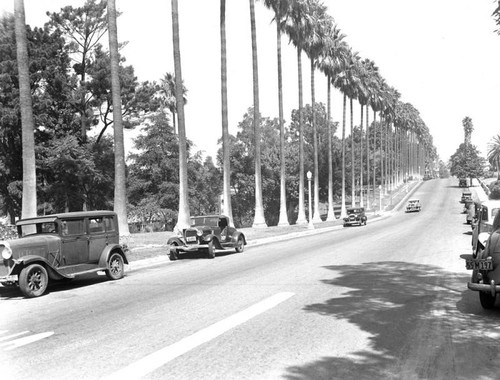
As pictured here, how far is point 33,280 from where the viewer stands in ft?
35.5

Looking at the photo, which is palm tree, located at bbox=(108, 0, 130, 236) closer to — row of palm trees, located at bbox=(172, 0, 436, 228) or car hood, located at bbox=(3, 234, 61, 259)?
row of palm trees, located at bbox=(172, 0, 436, 228)

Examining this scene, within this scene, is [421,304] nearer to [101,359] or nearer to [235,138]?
[101,359]

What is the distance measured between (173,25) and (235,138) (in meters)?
50.3

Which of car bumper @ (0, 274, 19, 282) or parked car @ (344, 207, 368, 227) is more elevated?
car bumper @ (0, 274, 19, 282)

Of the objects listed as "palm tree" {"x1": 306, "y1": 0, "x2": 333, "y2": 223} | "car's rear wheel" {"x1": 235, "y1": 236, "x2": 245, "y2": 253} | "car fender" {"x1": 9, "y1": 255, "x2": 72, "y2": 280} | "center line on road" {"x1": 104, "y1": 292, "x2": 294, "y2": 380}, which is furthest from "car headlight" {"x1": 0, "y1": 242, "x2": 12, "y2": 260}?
"palm tree" {"x1": 306, "y1": 0, "x2": 333, "y2": 223}

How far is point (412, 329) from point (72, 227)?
8.35 m

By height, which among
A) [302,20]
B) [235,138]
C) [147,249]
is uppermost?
[302,20]

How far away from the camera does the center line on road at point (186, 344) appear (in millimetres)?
5207

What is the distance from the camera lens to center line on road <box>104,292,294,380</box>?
521 cm

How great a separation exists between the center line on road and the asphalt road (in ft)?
0.05

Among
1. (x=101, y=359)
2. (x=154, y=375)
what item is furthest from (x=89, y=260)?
(x=154, y=375)

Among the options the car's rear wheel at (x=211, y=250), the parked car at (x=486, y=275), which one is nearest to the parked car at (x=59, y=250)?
the car's rear wheel at (x=211, y=250)

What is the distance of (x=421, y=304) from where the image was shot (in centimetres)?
859

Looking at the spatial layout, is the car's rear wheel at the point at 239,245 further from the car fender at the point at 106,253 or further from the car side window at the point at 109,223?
the car fender at the point at 106,253
